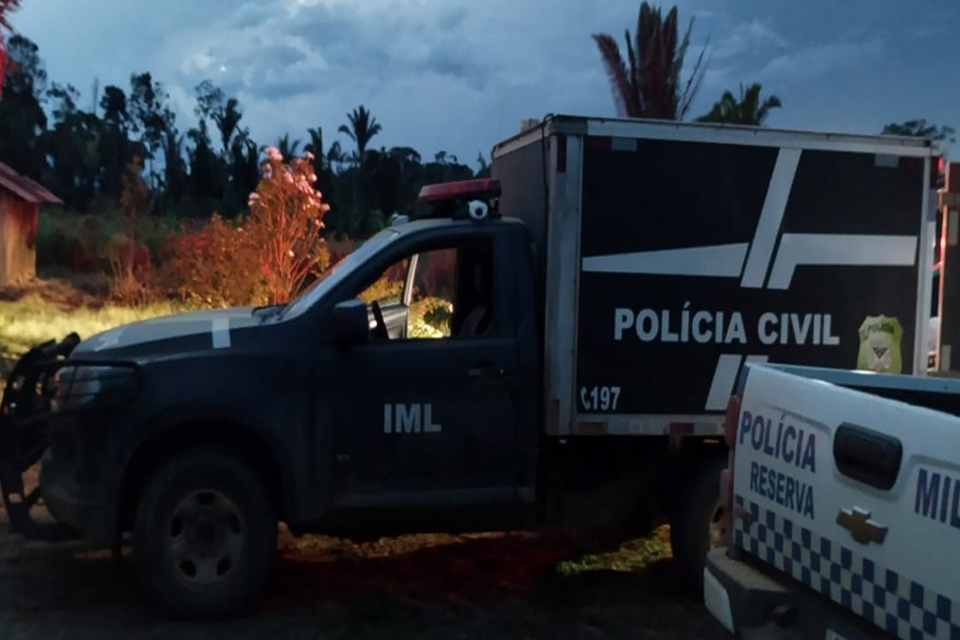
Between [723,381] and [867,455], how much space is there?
3.00 metres

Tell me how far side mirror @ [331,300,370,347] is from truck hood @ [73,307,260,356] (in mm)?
570

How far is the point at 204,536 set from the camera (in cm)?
582

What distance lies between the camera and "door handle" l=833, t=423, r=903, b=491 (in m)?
3.30

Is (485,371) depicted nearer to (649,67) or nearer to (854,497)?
(854,497)

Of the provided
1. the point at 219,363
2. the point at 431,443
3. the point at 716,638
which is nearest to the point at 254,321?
the point at 219,363

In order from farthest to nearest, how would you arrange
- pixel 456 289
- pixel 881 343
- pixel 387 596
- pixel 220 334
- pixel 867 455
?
pixel 456 289, pixel 881 343, pixel 387 596, pixel 220 334, pixel 867 455

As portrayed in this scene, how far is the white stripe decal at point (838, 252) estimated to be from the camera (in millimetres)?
6488

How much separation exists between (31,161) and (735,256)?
1852 inches

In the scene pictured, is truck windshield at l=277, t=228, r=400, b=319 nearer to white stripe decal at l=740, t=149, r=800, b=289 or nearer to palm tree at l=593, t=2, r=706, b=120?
white stripe decal at l=740, t=149, r=800, b=289

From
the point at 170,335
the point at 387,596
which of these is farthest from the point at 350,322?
the point at 387,596

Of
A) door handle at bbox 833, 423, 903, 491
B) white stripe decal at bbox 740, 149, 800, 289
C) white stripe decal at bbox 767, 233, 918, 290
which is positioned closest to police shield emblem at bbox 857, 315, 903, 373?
white stripe decal at bbox 767, 233, 918, 290

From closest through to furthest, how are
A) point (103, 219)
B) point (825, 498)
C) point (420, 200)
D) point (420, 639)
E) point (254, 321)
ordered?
point (825, 498), point (420, 639), point (254, 321), point (420, 200), point (103, 219)

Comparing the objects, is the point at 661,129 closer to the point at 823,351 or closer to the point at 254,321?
the point at 823,351

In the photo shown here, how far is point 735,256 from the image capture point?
643 cm
